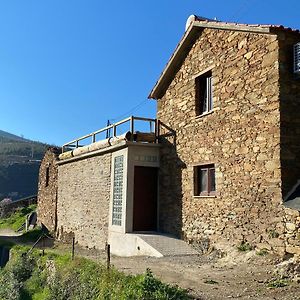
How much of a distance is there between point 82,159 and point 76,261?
781 centimetres

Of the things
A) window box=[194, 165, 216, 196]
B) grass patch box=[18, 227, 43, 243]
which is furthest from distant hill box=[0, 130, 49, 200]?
window box=[194, 165, 216, 196]

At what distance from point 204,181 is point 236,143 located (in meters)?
1.91

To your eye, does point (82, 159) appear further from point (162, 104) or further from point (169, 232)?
point (169, 232)

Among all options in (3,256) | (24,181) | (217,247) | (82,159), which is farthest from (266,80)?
(24,181)

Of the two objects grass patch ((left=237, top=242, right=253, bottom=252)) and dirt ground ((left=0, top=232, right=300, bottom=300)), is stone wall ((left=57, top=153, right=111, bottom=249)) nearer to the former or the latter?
dirt ground ((left=0, top=232, right=300, bottom=300))

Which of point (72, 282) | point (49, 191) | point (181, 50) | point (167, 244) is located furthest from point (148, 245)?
point (49, 191)

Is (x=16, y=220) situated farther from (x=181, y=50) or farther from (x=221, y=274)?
(x=221, y=274)

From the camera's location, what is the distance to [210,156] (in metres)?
11.1

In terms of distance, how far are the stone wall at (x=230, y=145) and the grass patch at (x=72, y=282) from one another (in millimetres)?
3340

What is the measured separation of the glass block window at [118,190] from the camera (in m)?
13.3

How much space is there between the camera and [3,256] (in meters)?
17.7

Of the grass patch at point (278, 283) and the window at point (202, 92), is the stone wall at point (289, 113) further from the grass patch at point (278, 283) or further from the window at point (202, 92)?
the window at point (202, 92)

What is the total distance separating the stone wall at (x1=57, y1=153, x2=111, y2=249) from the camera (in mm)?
14687

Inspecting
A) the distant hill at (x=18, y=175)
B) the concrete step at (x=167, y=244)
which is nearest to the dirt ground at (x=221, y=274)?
the concrete step at (x=167, y=244)
